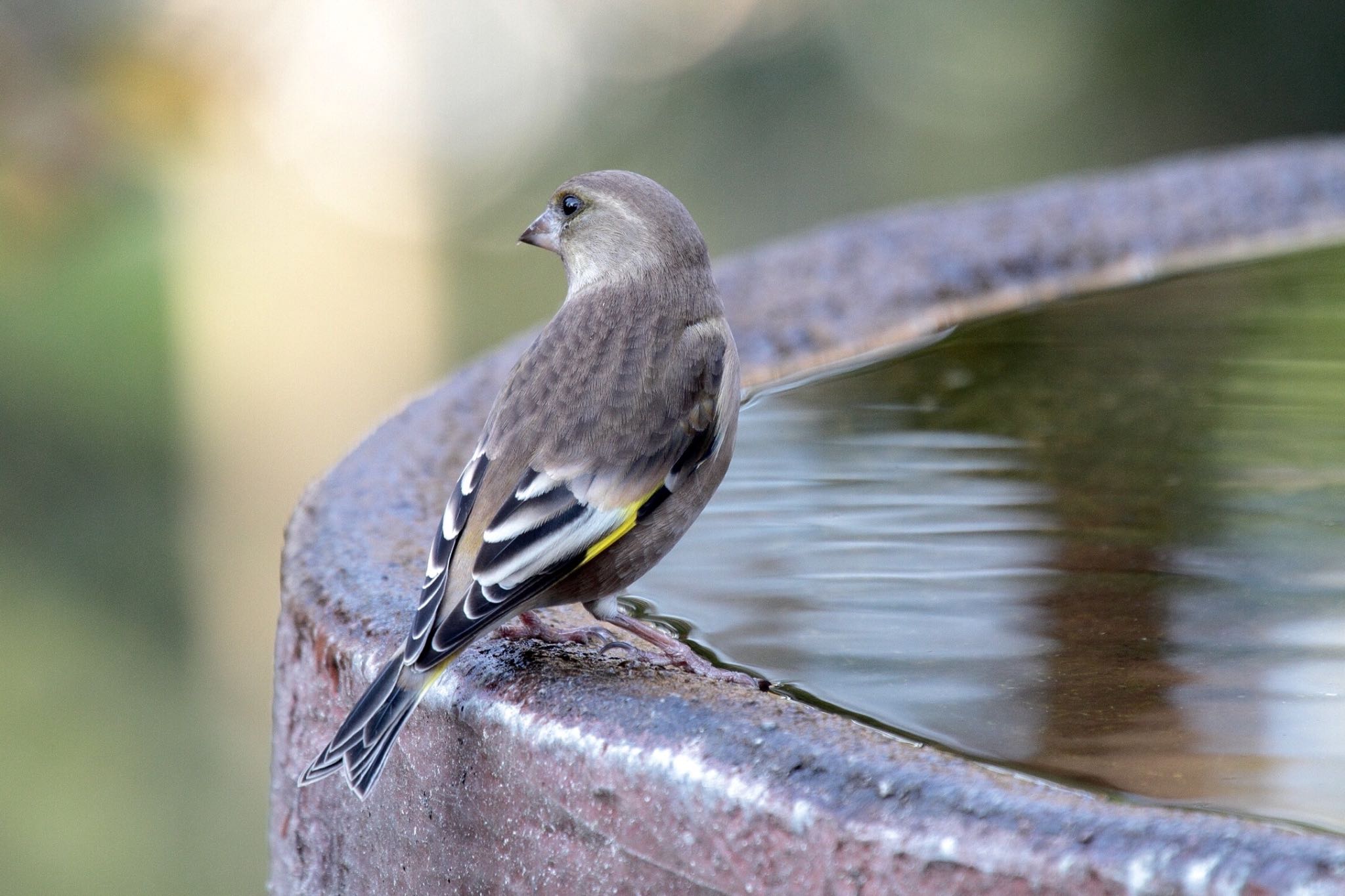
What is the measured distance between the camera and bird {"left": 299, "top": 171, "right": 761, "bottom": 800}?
1432 mm

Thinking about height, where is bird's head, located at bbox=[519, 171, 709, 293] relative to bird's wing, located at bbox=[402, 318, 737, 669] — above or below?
above

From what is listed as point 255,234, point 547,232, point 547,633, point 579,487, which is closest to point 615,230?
point 547,232

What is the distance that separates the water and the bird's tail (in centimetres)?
35

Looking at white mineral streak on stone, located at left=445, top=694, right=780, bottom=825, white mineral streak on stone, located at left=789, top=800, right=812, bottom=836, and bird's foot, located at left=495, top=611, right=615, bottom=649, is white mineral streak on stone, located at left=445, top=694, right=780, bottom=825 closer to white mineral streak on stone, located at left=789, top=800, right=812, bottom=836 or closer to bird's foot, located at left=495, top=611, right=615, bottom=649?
white mineral streak on stone, located at left=789, top=800, right=812, bottom=836

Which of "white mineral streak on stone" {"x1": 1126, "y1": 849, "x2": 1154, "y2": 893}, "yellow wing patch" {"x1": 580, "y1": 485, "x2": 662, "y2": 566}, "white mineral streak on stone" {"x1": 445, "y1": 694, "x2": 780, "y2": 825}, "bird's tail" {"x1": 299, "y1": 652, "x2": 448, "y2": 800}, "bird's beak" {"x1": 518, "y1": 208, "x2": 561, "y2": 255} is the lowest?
"bird's tail" {"x1": 299, "y1": 652, "x2": 448, "y2": 800}

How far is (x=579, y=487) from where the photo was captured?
161 centimetres

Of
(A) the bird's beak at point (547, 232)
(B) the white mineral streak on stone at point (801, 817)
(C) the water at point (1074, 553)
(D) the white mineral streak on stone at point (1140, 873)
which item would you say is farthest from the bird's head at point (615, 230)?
(D) the white mineral streak on stone at point (1140, 873)

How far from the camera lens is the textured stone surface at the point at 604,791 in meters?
1.02

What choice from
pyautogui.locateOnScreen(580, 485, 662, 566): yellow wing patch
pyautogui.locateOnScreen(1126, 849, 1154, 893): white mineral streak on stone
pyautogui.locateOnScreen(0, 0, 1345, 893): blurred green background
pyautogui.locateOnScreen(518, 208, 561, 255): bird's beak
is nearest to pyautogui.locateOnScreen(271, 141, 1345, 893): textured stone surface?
pyautogui.locateOnScreen(1126, 849, 1154, 893): white mineral streak on stone

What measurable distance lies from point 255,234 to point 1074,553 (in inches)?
442

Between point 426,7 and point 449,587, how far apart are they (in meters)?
11.7

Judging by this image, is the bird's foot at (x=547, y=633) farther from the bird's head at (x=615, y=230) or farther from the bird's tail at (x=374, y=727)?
the bird's head at (x=615, y=230)

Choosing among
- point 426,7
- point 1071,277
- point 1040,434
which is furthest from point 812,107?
point 1040,434

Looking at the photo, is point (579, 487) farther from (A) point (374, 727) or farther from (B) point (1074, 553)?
(B) point (1074, 553)
